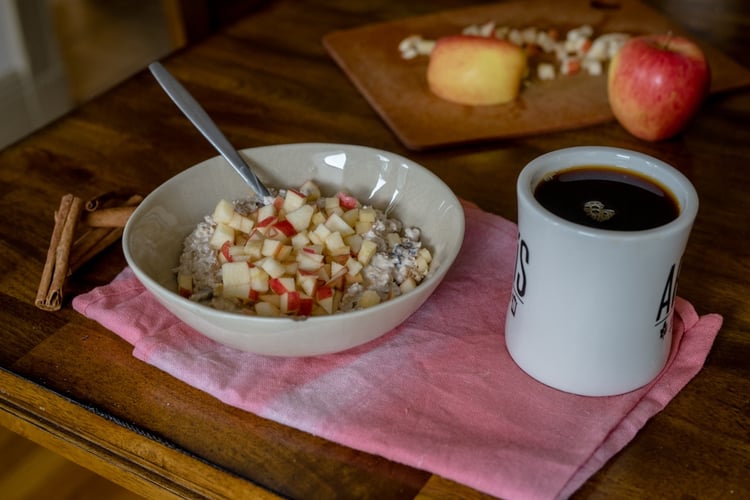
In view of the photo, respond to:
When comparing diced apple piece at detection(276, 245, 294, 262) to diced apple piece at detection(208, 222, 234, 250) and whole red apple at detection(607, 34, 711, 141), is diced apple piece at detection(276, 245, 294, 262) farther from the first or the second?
whole red apple at detection(607, 34, 711, 141)

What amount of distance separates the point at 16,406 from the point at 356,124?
0.64 metres

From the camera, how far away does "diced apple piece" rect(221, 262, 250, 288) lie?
2.51ft

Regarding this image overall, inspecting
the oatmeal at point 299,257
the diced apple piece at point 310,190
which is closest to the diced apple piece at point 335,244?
the oatmeal at point 299,257

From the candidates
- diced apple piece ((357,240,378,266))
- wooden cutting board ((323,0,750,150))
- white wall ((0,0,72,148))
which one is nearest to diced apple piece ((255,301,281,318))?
diced apple piece ((357,240,378,266))

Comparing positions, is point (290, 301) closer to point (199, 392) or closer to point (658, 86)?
point (199, 392)

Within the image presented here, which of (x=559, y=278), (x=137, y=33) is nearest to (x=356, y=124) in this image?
(x=559, y=278)

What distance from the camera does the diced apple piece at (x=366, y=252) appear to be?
0.80m

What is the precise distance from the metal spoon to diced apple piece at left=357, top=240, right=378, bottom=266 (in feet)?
0.52

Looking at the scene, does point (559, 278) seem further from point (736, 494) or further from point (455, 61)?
point (455, 61)

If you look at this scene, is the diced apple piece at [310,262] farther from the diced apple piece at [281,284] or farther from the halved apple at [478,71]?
the halved apple at [478,71]

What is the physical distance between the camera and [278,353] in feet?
2.38

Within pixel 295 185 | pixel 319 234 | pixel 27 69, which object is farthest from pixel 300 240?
pixel 27 69

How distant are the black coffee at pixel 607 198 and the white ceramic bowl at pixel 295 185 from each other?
0.12 m

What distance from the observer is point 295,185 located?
944 millimetres
